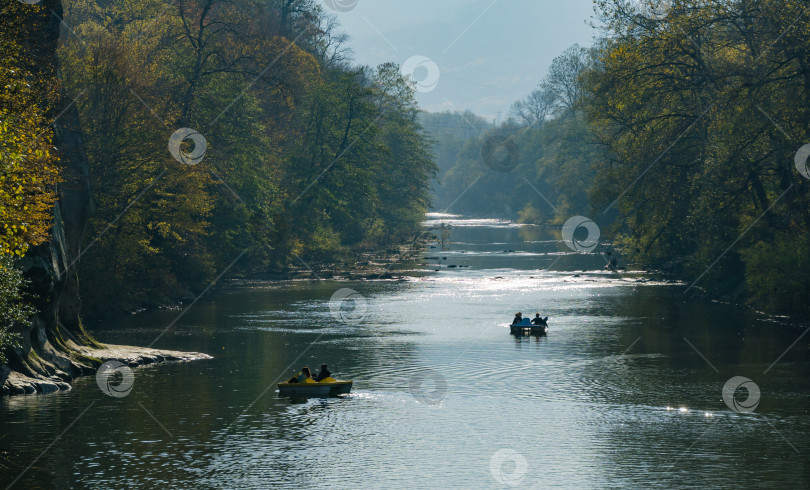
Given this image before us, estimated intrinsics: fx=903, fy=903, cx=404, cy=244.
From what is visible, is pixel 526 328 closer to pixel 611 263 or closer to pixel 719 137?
pixel 719 137

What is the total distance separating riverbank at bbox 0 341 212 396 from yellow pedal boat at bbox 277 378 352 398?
9.22 metres

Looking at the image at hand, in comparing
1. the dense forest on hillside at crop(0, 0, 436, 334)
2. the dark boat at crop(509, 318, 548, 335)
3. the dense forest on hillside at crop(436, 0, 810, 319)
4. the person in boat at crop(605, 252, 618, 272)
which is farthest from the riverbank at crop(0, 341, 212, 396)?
the person in boat at crop(605, 252, 618, 272)

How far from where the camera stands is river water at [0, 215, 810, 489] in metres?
26.0

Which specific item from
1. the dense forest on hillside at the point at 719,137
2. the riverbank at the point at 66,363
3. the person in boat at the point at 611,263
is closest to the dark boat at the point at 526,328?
the dense forest on hillside at the point at 719,137

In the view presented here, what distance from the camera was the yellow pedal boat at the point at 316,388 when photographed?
36656 millimetres

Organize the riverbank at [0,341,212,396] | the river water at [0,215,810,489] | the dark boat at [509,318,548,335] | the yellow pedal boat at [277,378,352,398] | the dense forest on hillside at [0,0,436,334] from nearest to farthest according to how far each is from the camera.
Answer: the river water at [0,215,810,489], the riverbank at [0,341,212,396], the dense forest on hillside at [0,0,436,334], the yellow pedal boat at [277,378,352,398], the dark boat at [509,318,548,335]

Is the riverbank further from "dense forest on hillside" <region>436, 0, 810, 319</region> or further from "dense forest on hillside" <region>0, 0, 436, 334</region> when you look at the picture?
"dense forest on hillside" <region>436, 0, 810, 319</region>

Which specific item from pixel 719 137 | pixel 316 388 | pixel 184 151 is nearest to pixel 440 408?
pixel 316 388

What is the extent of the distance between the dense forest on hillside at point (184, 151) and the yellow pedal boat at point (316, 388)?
10.7 metres

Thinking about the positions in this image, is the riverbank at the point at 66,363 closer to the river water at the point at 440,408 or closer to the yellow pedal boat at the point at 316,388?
the river water at the point at 440,408

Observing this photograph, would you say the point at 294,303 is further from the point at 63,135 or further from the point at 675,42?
the point at 675,42

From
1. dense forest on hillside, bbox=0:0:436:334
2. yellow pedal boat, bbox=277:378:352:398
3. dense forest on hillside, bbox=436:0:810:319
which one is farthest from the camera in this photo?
dense forest on hillside, bbox=436:0:810:319

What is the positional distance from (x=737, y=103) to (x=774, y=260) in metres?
9.81

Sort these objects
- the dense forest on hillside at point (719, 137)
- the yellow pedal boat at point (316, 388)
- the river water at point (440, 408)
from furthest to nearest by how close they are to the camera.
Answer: the dense forest on hillside at point (719, 137) → the yellow pedal boat at point (316, 388) → the river water at point (440, 408)
